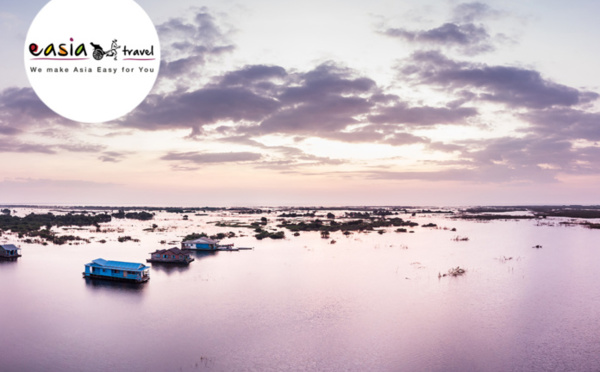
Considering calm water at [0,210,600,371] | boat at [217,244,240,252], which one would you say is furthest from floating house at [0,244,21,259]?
boat at [217,244,240,252]

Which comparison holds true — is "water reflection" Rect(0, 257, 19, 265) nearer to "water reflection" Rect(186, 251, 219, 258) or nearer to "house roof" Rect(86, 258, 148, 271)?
"house roof" Rect(86, 258, 148, 271)

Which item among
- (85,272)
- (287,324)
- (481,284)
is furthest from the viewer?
(85,272)

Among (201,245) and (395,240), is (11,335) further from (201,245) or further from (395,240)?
(395,240)

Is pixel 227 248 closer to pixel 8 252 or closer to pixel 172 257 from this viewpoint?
pixel 172 257

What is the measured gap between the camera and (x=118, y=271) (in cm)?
4681

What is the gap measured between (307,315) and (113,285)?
24340 mm

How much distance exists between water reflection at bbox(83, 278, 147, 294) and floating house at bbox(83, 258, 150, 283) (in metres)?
0.45

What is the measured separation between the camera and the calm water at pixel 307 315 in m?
25.7

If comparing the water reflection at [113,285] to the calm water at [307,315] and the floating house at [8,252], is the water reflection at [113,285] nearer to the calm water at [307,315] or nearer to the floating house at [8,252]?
the calm water at [307,315]

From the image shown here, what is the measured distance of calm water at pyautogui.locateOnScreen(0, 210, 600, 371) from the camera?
25688mm

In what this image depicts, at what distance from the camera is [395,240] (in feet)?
268

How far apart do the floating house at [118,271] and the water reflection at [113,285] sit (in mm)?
450

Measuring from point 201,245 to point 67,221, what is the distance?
220 feet

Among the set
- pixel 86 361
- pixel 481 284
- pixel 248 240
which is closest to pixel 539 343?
pixel 481 284
